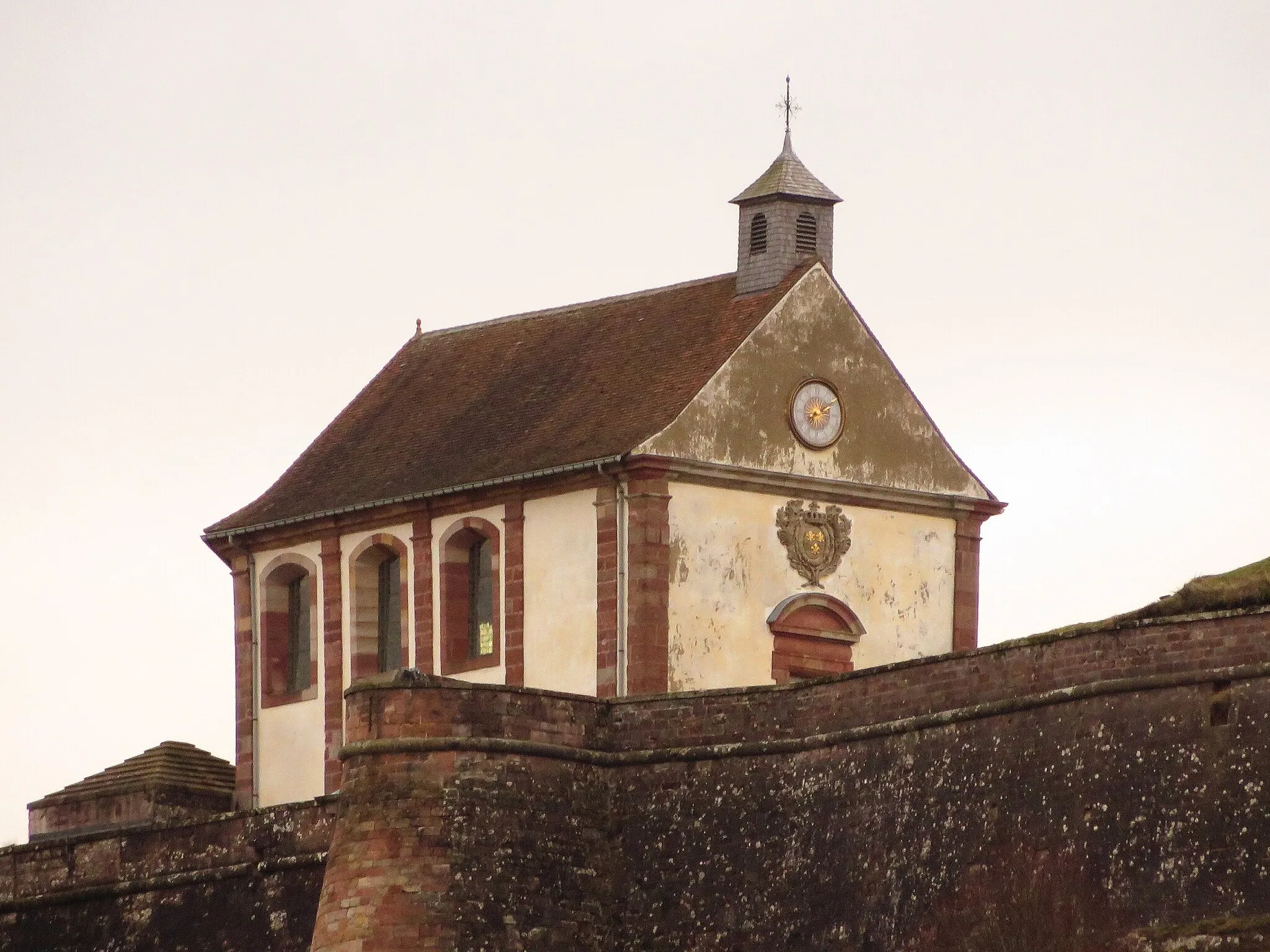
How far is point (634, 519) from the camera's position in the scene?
62.7 metres

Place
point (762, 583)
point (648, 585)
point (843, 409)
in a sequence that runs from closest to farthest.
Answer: point (648, 585)
point (762, 583)
point (843, 409)

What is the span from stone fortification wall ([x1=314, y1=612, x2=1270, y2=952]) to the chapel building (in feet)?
24.0

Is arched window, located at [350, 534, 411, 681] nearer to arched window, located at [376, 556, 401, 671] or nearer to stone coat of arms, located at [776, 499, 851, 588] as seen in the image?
arched window, located at [376, 556, 401, 671]

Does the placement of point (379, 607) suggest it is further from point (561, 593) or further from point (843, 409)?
point (843, 409)

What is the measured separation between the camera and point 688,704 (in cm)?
5525

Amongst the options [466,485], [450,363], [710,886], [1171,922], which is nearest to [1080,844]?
[1171,922]

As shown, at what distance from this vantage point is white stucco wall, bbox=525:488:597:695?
2488 inches

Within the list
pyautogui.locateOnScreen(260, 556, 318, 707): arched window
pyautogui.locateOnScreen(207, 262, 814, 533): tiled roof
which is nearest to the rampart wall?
pyautogui.locateOnScreen(207, 262, 814, 533): tiled roof

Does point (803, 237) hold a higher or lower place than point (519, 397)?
higher

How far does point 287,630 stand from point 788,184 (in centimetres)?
1095

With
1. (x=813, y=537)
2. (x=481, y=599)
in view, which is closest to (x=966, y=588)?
(x=813, y=537)

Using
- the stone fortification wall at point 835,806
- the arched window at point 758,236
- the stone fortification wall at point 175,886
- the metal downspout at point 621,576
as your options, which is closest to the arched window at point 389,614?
the metal downspout at point 621,576

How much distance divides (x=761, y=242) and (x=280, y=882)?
1349cm

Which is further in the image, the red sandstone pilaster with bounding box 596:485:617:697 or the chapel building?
the chapel building
